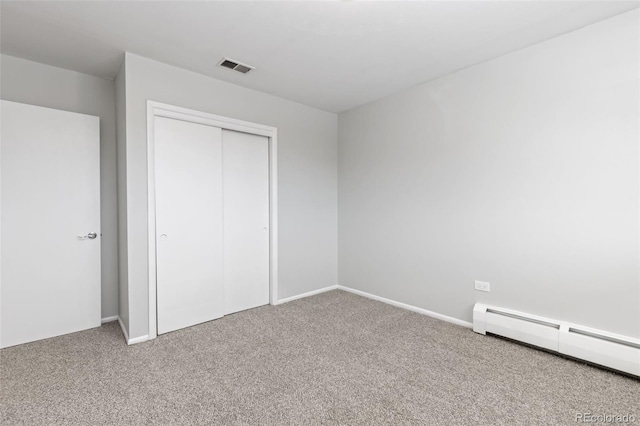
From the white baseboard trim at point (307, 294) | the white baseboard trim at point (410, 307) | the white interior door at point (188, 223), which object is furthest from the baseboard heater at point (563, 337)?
the white interior door at point (188, 223)

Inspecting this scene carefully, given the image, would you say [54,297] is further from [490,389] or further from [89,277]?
[490,389]

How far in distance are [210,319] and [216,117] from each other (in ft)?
7.12

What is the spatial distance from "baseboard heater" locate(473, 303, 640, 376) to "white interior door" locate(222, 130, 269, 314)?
2.42 m

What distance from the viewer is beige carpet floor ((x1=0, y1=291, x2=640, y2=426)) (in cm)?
173

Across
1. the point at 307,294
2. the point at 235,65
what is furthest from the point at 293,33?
the point at 307,294

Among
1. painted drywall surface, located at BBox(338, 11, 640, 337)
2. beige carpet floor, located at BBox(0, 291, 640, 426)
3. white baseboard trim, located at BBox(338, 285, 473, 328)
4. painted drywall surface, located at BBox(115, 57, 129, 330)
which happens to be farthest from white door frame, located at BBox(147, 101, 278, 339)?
painted drywall surface, located at BBox(338, 11, 640, 337)

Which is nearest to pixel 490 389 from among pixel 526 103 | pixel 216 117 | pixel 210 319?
pixel 526 103

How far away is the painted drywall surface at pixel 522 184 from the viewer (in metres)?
2.17

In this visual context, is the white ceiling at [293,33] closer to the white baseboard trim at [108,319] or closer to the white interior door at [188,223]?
the white interior door at [188,223]

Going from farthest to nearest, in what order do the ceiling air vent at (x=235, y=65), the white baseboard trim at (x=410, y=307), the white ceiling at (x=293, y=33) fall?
the white baseboard trim at (x=410, y=307) → the ceiling air vent at (x=235, y=65) → the white ceiling at (x=293, y=33)

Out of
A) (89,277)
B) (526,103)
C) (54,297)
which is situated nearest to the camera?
(526,103)

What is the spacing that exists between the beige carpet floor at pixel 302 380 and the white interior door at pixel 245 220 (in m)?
0.62

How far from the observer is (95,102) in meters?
3.08

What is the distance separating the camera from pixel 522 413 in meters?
1.72
